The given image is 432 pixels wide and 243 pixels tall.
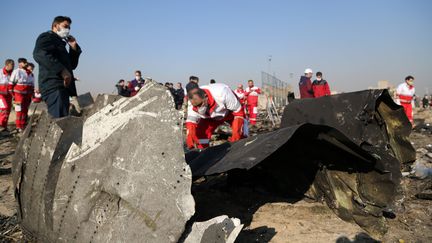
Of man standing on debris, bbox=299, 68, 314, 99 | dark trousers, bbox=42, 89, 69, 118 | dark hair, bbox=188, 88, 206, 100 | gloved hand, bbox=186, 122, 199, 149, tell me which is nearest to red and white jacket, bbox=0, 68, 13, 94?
dark trousers, bbox=42, 89, 69, 118

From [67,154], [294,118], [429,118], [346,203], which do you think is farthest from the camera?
[429,118]

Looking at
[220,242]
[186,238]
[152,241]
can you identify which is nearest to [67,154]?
[152,241]

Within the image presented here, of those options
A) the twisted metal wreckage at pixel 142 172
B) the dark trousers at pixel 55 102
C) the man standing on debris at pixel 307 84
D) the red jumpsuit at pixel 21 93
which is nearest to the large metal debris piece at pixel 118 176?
the twisted metal wreckage at pixel 142 172

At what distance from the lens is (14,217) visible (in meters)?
3.37

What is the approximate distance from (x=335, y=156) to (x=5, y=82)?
8.59 metres

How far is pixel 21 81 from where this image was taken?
27.9 ft

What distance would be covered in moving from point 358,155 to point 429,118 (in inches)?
534

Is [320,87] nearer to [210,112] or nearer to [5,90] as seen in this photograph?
[210,112]

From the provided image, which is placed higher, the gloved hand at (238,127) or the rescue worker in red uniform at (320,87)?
the rescue worker in red uniform at (320,87)

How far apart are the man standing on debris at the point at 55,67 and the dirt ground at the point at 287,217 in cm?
126

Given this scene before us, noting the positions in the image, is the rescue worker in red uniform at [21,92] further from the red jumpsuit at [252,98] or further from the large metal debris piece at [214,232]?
the large metal debris piece at [214,232]

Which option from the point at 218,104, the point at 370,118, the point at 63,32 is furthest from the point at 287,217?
the point at 63,32

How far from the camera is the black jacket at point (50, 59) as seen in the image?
12.6 ft

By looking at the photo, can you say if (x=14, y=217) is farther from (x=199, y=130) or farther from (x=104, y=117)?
(x=199, y=130)
